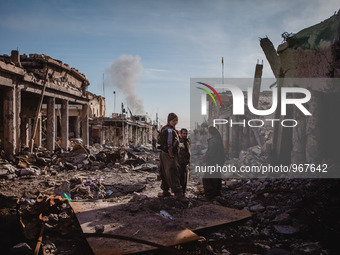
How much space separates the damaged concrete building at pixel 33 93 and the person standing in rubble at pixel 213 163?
7199mm

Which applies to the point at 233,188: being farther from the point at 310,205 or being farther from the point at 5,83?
the point at 5,83

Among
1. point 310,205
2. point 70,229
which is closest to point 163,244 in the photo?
point 70,229

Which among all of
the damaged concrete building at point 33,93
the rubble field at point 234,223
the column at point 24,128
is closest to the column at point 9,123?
the damaged concrete building at point 33,93

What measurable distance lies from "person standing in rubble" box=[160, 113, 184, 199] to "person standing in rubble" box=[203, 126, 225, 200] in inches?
36.3

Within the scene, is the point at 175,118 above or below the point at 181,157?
above

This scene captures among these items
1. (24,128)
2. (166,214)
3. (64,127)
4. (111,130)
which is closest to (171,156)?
(166,214)

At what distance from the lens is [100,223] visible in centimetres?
364

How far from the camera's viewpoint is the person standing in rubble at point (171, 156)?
510 centimetres

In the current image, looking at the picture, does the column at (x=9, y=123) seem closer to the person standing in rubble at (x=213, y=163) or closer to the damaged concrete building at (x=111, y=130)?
the person standing in rubble at (x=213, y=163)

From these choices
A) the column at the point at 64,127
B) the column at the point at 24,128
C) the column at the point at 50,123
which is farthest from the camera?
the column at the point at 24,128

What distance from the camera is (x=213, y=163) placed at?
19.6ft

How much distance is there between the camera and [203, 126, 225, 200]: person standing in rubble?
19.1 feet

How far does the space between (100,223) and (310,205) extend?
321 cm

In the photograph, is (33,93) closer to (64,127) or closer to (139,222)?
(64,127)
